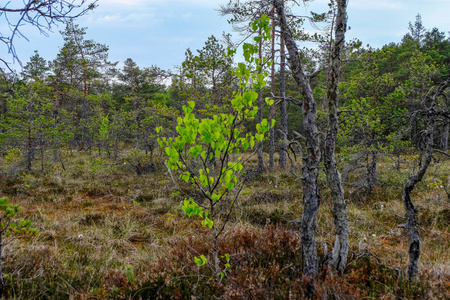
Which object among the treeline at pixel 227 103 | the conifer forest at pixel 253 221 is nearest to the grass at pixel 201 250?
the conifer forest at pixel 253 221

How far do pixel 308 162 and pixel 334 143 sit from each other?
359 mm

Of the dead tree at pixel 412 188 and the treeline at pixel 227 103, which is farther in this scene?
the treeline at pixel 227 103

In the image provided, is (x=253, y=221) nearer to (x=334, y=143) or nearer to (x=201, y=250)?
(x=201, y=250)

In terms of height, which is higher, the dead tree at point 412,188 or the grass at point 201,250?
the dead tree at point 412,188

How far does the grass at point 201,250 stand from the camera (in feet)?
8.72

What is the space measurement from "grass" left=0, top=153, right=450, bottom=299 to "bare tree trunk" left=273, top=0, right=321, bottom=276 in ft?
0.98

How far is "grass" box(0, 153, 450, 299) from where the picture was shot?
2658mm

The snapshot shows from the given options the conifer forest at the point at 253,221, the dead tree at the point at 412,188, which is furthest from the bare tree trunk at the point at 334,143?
the dead tree at the point at 412,188

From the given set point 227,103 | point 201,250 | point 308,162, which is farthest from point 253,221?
point 227,103

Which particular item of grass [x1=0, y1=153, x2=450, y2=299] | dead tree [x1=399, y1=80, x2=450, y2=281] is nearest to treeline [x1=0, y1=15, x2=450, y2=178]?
dead tree [x1=399, y1=80, x2=450, y2=281]

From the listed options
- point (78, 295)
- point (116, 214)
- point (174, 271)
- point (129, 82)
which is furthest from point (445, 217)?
point (129, 82)

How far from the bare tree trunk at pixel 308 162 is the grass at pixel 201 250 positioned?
0.30m

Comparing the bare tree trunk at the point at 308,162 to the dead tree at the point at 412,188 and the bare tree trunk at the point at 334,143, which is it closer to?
the bare tree trunk at the point at 334,143

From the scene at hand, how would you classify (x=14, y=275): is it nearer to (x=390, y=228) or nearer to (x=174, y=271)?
(x=174, y=271)
